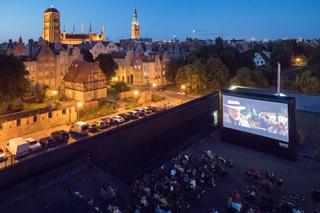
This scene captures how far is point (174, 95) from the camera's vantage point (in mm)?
44125

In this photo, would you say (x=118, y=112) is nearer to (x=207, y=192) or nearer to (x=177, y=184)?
(x=207, y=192)

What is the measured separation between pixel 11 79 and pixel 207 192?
24538 mm

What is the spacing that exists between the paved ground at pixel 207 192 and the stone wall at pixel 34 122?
489 inches

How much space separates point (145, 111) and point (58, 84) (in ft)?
61.6

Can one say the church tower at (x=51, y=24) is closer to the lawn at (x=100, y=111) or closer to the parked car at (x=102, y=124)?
the lawn at (x=100, y=111)

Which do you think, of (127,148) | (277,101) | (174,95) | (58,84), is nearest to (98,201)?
(127,148)

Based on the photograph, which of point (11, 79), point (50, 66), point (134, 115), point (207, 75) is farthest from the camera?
point (50, 66)

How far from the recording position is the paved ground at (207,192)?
1233 centimetres

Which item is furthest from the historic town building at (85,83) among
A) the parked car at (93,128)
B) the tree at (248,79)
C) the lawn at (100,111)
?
the tree at (248,79)

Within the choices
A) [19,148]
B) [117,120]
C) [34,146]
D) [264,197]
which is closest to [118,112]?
[117,120]

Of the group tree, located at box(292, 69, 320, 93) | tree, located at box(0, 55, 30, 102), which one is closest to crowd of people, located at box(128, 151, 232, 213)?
tree, located at box(0, 55, 30, 102)

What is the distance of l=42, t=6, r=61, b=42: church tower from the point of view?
263ft

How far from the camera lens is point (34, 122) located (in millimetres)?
26203

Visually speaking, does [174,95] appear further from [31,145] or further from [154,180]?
[154,180]
